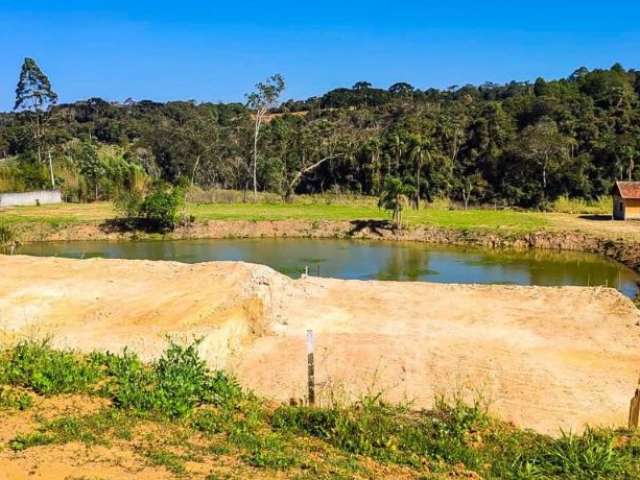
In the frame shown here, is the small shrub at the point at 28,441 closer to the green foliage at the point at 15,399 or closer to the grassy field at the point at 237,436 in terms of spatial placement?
the grassy field at the point at 237,436

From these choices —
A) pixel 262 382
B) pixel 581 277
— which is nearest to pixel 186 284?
pixel 262 382

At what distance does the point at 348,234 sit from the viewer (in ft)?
118

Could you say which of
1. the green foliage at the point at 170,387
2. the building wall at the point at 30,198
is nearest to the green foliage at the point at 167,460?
the green foliage at the point at 170,387

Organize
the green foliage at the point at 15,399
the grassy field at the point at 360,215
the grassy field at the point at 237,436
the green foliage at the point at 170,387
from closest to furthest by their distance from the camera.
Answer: the grassy field at the point at 237,436
the green foliage at the point at 15,399
the green foliage at the point at 170,387
the grassy field at the point at 360,215

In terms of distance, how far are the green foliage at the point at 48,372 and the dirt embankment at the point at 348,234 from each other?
A: 1019 inches

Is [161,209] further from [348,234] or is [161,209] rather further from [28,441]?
→ [28,441]

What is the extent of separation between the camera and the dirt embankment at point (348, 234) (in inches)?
1266

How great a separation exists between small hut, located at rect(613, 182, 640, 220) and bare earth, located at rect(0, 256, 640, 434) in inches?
760

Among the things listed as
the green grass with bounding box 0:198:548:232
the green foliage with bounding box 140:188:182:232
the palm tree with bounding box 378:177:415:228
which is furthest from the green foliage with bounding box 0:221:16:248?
the palm tree with bounding box 378:177:415:228

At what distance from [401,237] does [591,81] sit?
39.4 m

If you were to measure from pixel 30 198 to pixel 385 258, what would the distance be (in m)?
27.6

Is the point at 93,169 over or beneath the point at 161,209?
over

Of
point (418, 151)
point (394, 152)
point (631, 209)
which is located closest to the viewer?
point (631, 209)

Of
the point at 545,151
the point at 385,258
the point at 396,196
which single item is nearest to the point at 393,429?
the point at 385,258
